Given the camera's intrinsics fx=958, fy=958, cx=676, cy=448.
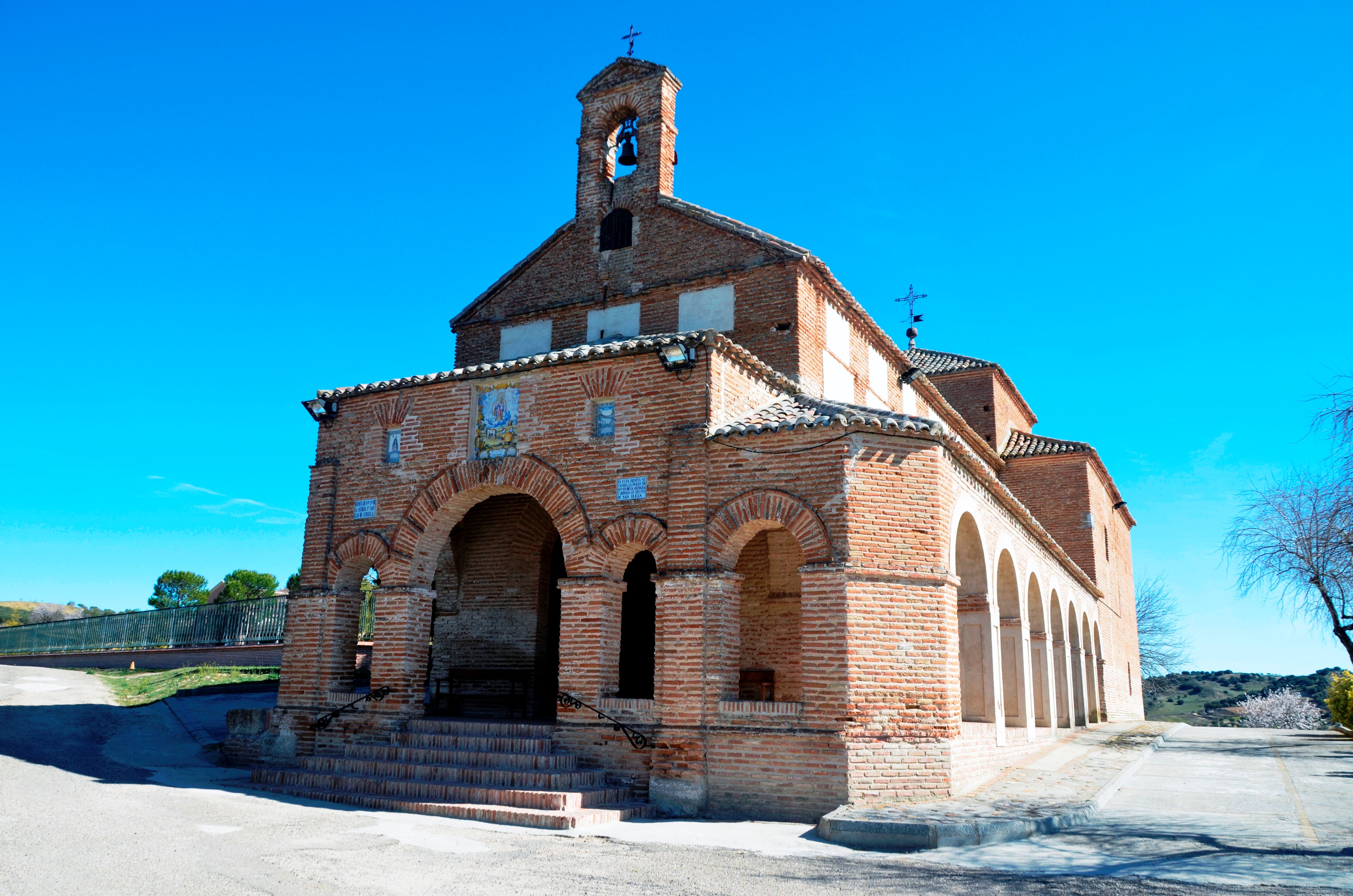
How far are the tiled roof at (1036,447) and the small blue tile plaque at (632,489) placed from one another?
17.1 metres

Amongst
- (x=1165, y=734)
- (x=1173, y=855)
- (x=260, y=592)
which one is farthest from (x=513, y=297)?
(x=260, y=592)

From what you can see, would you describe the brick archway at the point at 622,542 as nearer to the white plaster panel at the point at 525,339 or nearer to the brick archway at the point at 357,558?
the brick archway at the point at 357,558

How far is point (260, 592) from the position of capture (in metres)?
50.1

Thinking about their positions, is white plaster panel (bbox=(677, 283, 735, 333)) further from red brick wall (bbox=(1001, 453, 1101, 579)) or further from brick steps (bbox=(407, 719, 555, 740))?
red brick wall (bbox=(1001, 453, 1101, 579))

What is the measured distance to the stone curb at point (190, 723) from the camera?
15.7 m

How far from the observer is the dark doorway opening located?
48.3 ft

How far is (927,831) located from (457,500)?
24.8ft

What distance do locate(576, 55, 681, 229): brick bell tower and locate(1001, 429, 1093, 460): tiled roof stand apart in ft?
46.4

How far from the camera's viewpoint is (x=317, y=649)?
1355 centimetres

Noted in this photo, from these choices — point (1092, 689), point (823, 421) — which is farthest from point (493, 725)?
point (1092, 689)

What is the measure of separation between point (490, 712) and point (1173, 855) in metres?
10.0

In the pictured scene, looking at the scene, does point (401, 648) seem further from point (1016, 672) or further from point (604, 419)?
point (1016, 672)

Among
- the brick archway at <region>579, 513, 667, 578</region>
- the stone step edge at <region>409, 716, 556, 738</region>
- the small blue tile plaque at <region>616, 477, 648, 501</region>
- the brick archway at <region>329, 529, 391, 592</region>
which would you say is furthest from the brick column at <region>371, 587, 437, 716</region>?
the small blue tile plaque at <region>616, 477, 648, 501</region>

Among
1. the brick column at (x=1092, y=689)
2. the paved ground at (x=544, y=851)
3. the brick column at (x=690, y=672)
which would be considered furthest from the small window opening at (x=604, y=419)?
the brick column at (x=1092, y=689)
